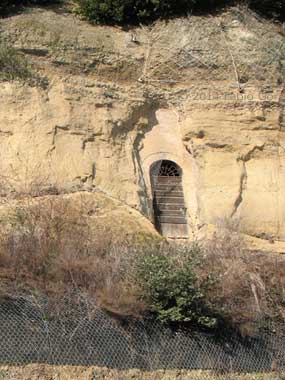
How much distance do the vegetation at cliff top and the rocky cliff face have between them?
45 centimetres

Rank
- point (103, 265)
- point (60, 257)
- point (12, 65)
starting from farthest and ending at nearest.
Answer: point (12, 65), point (103, 265), point (60, 257)

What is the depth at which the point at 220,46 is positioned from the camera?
19484mm

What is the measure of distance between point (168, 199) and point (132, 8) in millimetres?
5421

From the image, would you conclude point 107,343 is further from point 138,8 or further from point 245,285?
point 138,8

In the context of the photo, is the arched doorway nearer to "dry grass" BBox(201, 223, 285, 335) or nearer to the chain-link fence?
"dry grass" BBox(201, 223, 285, 335)

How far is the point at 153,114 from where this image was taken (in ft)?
61.3

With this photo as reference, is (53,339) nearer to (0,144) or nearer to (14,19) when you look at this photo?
(0,144)

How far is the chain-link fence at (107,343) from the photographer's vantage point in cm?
1197

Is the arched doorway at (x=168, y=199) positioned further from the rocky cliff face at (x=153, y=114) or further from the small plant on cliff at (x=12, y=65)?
the small plant on cliff at (x=12, y=65)

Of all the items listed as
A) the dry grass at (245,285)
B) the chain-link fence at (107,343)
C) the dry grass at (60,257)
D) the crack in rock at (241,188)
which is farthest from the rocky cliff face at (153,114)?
the chain-link fence at (107,343)

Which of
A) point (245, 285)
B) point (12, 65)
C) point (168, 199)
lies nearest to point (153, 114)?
point (168, 199)

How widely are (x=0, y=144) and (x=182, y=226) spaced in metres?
4.55

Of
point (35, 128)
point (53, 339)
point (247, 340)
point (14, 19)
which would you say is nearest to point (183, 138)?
point (35, 128)

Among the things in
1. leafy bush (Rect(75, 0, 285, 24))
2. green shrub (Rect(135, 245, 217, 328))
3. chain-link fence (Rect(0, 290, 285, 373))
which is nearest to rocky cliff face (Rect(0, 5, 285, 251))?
leafy bush (Rect(75, 0, 285, 24))
